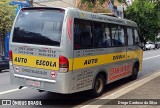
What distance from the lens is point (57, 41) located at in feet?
27.3

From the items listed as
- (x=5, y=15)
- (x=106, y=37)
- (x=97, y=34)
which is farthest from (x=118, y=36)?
(x=5, y=15)

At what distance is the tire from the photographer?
982cm

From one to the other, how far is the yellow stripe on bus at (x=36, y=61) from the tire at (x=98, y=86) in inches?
77.0

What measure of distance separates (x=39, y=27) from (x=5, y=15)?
1961cm

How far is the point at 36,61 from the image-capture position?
8633 millimetres

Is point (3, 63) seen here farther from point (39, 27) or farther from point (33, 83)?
point (39, 27)

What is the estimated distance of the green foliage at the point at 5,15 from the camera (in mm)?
27297

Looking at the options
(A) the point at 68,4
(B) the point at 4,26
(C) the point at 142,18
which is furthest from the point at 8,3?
(C) the point at 142,18

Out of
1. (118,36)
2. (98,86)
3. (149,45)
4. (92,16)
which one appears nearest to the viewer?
(92,16)

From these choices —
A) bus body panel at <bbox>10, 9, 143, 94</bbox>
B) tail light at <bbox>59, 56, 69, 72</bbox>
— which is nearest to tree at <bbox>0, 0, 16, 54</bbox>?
bus body panel at <bbox>10, 9, 143, 94</bbox>

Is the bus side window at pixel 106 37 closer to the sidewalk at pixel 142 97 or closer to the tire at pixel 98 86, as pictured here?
the tire at pixel 98 86

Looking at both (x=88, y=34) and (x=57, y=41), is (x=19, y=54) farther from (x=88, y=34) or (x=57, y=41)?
(x=88, y=34)

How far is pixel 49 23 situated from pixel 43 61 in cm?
103

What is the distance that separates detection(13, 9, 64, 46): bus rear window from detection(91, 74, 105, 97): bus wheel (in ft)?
7.28
